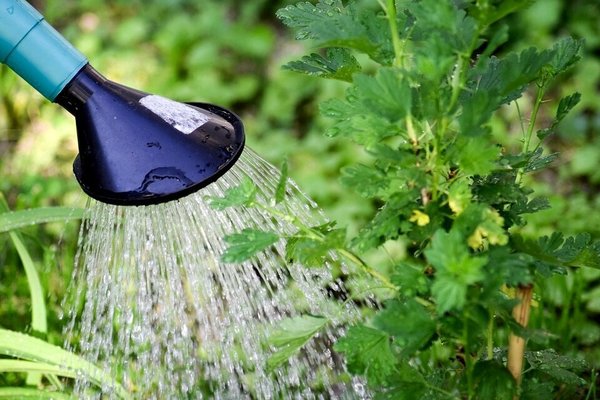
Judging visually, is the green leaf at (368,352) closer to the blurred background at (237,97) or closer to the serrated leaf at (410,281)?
the serrated leaf at (410,281)

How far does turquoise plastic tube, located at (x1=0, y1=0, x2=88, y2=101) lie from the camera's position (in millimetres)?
1259

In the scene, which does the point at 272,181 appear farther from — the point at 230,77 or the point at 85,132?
the point at 230,77

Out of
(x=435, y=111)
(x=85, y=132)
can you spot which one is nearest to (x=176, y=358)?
(x=85, y=132)

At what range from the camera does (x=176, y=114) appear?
1.30 meters

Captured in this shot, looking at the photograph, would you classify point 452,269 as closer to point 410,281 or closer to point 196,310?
point 410,281

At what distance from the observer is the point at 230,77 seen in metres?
3.34

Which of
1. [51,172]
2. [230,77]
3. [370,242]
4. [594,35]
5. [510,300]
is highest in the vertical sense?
[230,77]

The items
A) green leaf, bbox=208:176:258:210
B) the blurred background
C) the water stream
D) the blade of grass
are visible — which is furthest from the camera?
the blurred background

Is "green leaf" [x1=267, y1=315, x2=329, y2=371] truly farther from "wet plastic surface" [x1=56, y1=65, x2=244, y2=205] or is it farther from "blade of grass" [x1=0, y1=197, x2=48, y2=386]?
"blade of grass" [x1=0, y1=197, x2=48, y2=386]

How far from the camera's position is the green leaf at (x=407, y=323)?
3.33ft

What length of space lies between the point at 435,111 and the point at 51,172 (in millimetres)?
2273

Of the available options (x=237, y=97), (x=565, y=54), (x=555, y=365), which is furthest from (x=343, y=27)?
(x=237, y=97)

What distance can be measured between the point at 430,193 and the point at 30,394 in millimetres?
980

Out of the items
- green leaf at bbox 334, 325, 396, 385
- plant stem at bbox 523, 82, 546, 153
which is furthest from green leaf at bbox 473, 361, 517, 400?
plant stem at bbox 523, 82, 546, 153
